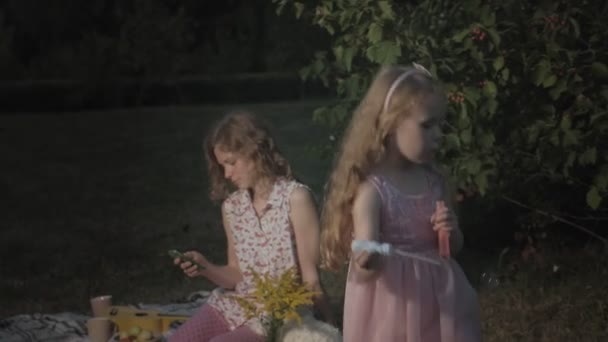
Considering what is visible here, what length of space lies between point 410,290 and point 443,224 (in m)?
0.24

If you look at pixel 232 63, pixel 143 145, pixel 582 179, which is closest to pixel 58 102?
pixel 232 63

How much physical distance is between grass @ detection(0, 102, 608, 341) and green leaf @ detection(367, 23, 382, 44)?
54.7 inches

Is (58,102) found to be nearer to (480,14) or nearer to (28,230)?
(28,230)

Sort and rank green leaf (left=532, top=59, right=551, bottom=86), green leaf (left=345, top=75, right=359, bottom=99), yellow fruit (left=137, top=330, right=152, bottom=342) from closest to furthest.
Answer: yellow fruit (left=137, top=330, right=152, bottom=342) < green leaf (left=532, top=59, right=551, bottom=86) < green leaf (left=345, top=75, right=359, bottom=99)

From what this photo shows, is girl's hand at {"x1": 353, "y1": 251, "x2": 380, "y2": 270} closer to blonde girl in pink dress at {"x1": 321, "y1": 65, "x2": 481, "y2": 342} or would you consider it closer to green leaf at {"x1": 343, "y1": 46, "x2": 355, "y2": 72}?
blonde girl in pink dress at {"x1": 321, "y1": 65, "x2": 481, "y2": 342}

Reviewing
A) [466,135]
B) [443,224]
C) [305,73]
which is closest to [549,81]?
[466,135]

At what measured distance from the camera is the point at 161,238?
909 cm

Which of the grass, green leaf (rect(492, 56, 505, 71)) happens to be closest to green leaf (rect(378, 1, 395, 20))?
green leaf (rect(492, 56, 505, 71))

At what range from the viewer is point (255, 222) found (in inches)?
199

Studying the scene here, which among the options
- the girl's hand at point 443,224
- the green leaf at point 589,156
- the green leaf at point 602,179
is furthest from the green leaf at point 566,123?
the girl's hand at point 443,224

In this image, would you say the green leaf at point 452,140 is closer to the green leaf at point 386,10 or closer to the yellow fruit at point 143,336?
the green leaf at point 386,10

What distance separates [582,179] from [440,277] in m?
3.40

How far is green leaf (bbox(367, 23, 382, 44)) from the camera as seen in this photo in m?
6.15

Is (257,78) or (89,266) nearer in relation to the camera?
(89,266)
